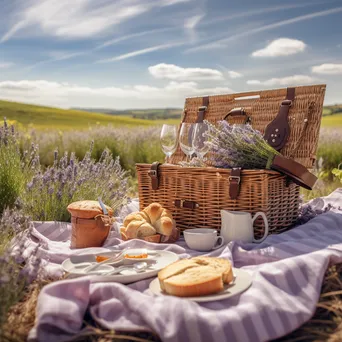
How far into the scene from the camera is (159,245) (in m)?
2.54

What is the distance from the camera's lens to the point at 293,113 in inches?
129

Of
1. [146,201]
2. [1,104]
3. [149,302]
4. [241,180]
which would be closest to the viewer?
[149,302]

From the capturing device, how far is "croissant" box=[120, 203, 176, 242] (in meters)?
2.68

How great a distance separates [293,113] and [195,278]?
1829mm

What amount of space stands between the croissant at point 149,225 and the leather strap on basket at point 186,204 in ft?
0.68

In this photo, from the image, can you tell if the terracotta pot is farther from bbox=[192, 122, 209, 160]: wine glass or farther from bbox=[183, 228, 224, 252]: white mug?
bbox=[192, 122, 209, 160]: wine glass

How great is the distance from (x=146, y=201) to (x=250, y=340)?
168cm

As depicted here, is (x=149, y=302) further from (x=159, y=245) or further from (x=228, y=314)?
(x=159, y=245)

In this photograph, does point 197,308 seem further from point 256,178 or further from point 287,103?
point 287,103

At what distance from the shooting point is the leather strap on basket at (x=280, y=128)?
3.21m

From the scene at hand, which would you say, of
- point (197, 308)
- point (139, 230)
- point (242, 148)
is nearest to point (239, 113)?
point (242, 148)

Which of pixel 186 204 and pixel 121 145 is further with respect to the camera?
pixel 121 145

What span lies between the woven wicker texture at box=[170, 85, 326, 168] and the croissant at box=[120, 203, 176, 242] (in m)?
1.00

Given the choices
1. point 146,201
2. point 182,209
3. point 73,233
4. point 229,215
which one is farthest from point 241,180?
point 73,233
